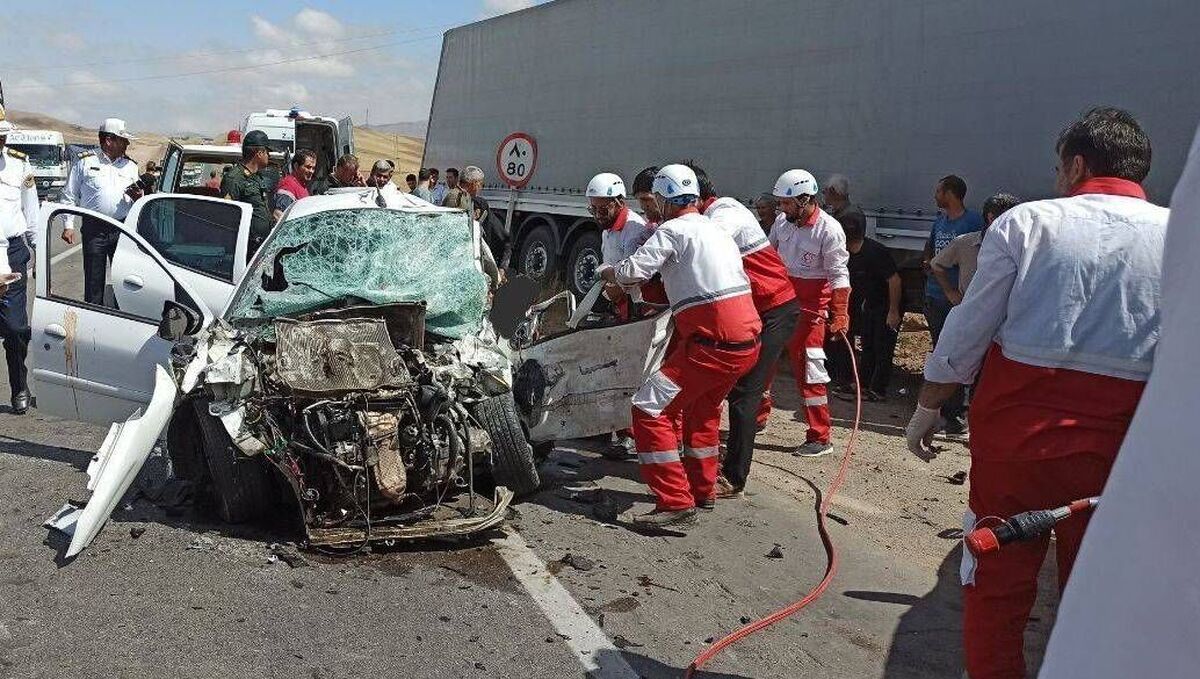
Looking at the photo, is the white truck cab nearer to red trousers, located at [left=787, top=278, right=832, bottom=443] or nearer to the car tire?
red trousers, located at [left=787, top=278, right=832, bottom=443]

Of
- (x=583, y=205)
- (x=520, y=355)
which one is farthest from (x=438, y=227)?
(x=583, y=205)

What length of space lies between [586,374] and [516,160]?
10.3 m

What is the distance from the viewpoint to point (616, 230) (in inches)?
283

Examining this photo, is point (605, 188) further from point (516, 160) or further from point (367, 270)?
point (516, 160)

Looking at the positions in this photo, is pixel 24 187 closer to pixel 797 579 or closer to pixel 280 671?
pixel 280 671

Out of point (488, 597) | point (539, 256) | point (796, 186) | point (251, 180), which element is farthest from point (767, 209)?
point (539, 256)

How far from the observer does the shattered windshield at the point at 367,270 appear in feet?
17.8

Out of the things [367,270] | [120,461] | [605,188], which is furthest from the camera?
[605,188]

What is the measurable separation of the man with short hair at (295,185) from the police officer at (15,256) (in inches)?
73.6

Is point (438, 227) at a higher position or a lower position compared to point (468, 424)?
higher

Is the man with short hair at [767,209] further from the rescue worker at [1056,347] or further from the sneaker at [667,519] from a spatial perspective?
the rescue worker at [1056,347]

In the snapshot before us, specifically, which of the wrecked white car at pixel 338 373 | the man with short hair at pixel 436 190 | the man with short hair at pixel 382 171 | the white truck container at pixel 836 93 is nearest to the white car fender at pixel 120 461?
the wrecked white car at pixel 338 373

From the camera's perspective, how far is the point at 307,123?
55.5 ft

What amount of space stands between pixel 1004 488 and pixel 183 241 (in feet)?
17.9
